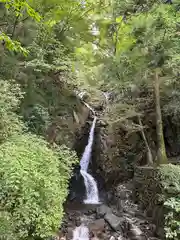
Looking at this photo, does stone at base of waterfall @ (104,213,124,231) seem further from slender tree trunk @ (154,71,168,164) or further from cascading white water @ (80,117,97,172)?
cascading white water @ (80,117,97,172)

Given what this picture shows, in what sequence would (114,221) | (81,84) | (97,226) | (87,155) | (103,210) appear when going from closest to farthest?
(97,226), (114,221), (103,210), (81,84), (87,155)

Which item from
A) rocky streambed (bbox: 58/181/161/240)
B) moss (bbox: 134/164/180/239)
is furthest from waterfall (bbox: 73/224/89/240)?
moss (bbox: 134/164/180/239)

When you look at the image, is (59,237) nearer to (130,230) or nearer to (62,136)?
(130,230)

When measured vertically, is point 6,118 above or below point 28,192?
above

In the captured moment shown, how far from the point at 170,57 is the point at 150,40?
36.5 inches

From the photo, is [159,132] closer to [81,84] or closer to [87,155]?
[87,155]

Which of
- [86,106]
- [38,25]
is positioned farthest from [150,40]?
[86,106]

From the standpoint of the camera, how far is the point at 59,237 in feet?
20.3

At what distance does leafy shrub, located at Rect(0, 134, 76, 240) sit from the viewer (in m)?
3.77

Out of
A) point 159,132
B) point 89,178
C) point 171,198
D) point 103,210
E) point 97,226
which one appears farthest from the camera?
point 89,178

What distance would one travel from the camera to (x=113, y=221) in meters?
7.16

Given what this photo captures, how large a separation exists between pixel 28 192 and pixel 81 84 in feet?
Result: 24.4

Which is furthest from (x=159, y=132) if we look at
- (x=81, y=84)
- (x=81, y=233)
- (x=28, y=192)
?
(x=28, y=192)

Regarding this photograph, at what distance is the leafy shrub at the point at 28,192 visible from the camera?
3.77 metres
